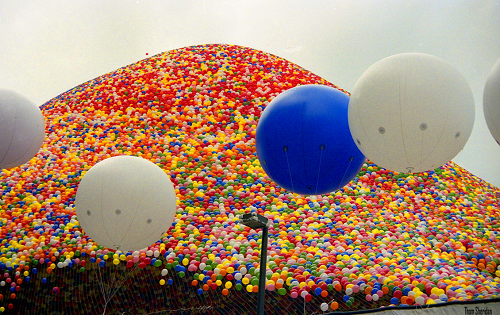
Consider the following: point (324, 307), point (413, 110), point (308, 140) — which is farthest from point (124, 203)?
point (413, 110)

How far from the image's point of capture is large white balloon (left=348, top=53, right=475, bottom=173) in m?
3.87

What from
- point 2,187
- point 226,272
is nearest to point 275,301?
point 226,272

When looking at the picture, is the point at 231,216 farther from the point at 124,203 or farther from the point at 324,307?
the point at 124,203

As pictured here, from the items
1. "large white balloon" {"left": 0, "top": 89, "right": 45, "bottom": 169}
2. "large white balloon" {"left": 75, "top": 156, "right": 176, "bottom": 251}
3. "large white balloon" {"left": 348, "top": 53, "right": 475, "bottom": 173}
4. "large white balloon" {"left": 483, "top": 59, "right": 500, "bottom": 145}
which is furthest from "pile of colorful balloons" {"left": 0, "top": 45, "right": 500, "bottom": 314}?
"large white balloon" {"left": 483, "top": 59, "right": 500, "bottom": 145}

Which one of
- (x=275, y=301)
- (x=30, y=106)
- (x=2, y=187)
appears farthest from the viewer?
(x=2, y=187)

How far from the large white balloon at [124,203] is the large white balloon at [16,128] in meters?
2.17

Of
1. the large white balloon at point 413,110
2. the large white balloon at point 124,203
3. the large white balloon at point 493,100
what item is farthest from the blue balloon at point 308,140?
the large white balloon at point 493,100

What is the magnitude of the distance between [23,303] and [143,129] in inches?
175

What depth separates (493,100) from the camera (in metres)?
3.66

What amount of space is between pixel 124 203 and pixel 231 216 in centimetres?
280

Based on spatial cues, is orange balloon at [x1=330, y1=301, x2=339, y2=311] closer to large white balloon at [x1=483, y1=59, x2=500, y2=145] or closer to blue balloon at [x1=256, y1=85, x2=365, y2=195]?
A: blue balloon at [x1=256, y1=85, x2=365, y2=195]

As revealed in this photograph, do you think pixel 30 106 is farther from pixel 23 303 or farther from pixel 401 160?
pixel 401 160

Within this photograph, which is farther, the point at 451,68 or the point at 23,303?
the point at 23,303

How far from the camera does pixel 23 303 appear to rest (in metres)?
6.20
